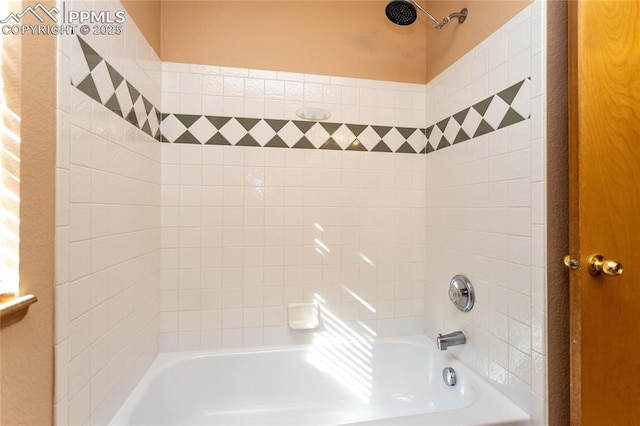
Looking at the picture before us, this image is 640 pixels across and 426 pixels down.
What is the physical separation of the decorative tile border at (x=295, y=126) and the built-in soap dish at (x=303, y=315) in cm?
89

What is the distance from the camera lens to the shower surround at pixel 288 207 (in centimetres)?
100

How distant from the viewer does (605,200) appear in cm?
94

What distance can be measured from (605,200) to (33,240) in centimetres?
165

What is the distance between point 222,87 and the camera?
158 centimetres

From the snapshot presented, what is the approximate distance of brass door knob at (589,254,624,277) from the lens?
901 millimetres

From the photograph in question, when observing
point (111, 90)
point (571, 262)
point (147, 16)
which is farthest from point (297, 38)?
point (571, 262)

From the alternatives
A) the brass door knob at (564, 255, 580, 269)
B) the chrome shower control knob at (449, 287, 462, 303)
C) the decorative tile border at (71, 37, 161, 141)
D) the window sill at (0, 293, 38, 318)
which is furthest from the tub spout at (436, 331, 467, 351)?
the decorative tile border at (71, 37, 161, 141)

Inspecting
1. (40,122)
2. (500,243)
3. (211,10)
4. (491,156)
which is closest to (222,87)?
(211,10)

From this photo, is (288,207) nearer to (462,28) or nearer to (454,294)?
(454,294)

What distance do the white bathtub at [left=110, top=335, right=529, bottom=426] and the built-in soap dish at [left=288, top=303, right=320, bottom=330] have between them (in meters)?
0.13

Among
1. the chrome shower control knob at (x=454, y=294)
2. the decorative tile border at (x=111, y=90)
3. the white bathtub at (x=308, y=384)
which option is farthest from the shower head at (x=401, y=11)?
the white bathtub at (x=308, y=384)

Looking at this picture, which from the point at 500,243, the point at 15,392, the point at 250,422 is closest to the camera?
the point at 15,392

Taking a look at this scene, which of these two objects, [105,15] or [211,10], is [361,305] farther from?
[211,10]

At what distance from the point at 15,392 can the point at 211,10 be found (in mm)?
1747
